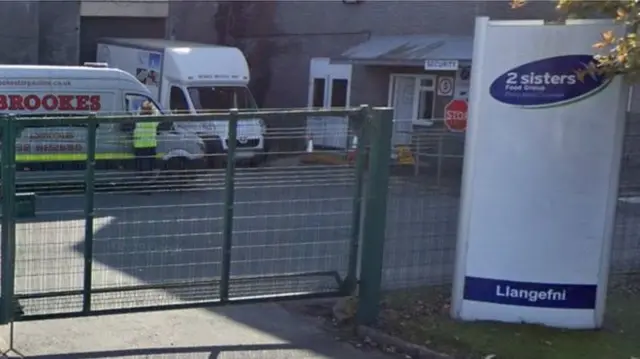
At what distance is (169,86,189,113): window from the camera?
19.4 m

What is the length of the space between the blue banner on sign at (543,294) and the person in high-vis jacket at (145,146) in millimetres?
2740

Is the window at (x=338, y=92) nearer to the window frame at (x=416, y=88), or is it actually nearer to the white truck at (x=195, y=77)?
the window frame at (x=416, y=88)

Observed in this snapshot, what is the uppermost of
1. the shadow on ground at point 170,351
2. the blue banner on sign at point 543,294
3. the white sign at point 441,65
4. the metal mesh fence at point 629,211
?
the white sign at point 441,65

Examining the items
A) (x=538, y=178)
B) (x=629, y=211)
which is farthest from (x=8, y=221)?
(x=629, y=211)

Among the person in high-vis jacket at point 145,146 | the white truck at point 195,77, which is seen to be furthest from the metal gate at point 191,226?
the white truck at point 195,77

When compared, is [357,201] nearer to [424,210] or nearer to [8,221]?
[424,210]

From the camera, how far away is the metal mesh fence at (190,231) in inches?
251

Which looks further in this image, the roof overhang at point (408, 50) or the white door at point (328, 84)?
the white door at point (328, 84)

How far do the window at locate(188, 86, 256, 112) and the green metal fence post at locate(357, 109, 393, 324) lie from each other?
1272 centimetres

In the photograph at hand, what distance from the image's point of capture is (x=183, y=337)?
6844mm

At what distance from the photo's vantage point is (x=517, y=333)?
6.95m

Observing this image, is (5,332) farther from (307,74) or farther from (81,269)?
(307,74)

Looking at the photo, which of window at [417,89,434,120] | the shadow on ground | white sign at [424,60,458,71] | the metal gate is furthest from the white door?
the shadow on ground

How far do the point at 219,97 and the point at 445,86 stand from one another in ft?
17.1
